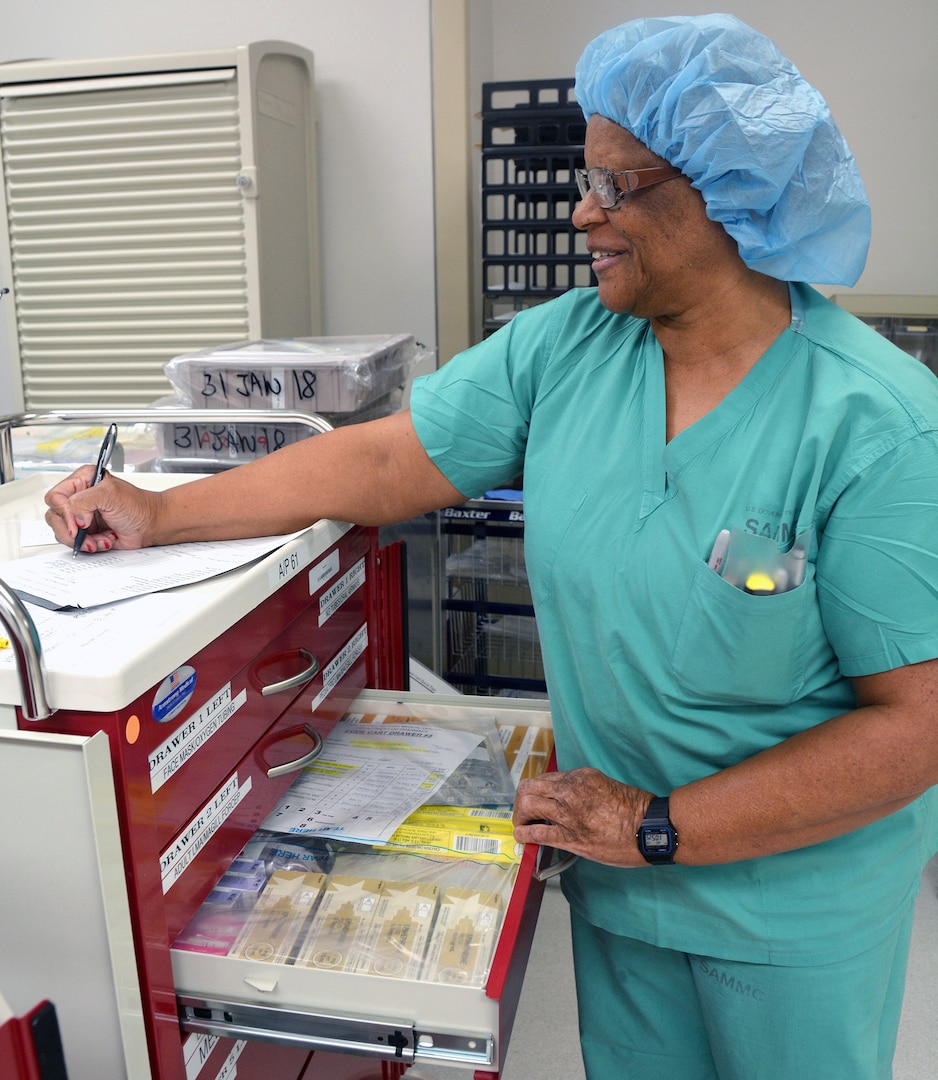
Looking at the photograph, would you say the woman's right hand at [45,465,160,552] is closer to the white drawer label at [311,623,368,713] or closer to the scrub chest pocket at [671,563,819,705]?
the white drawer label at [311,623,368,713]

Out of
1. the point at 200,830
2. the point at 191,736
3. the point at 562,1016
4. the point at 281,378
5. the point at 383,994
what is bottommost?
the point at 562,1016

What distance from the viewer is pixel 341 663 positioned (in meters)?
1.32

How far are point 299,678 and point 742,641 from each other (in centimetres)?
47

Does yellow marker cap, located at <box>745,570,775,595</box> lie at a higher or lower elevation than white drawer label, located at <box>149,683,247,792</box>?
higher

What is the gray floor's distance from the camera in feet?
5.79

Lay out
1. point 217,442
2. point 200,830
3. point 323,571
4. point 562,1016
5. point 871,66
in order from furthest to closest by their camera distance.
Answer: point 871,66, point 562,1016, point 217,442, point 323,571, point 200,830

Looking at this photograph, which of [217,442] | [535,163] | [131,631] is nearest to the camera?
[131,631]

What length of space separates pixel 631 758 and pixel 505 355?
0.47m

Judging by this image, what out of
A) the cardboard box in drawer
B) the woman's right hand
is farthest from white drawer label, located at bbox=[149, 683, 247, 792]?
the cardboard box in drawer

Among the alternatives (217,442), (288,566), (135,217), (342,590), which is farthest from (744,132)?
(135,217)

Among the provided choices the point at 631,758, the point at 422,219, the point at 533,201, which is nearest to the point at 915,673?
the point at 631,758

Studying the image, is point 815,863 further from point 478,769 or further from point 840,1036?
point 478,769

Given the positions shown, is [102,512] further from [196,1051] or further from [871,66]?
[871,66]

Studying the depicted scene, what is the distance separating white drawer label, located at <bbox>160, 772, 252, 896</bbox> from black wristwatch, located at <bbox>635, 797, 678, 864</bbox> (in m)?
0.40
